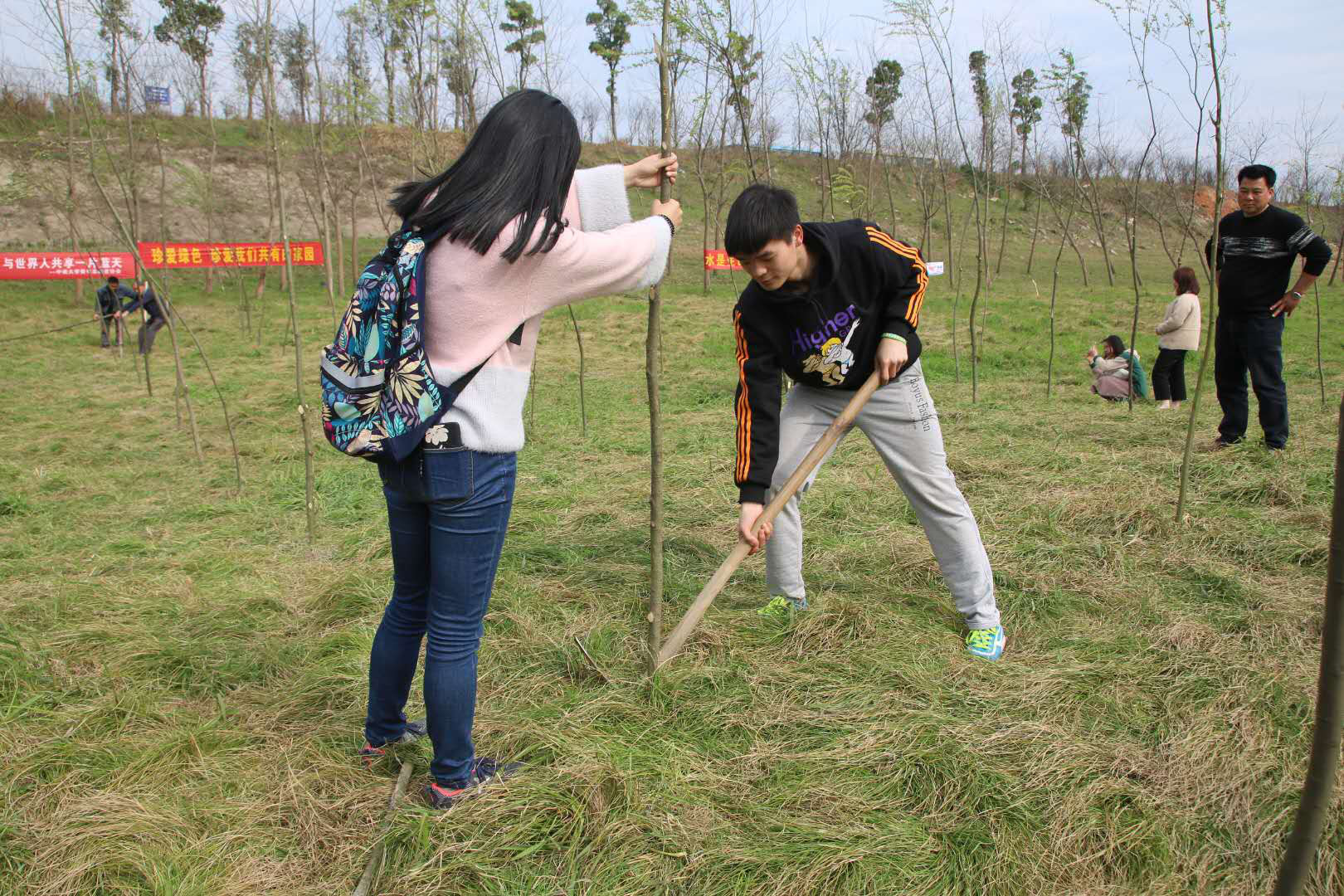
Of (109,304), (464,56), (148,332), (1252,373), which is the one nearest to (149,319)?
(148,332)

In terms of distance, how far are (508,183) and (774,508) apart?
1219 mm

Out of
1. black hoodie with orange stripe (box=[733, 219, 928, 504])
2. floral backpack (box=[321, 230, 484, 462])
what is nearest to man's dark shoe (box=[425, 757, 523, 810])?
floral backpack (box=[321, 230, 484, 462])

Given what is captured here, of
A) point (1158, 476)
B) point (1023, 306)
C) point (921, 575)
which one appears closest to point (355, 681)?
point (921, 575)

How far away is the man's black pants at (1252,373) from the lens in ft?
14.4

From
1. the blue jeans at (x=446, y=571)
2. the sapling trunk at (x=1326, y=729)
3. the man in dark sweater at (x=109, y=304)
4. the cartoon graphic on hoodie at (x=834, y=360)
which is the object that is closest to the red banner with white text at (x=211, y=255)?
the man in dark sweater at (x=109, y=304)

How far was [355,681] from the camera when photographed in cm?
240

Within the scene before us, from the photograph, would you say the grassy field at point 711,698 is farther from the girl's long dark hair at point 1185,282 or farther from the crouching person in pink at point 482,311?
the girl's long dark hair at point 1185,282

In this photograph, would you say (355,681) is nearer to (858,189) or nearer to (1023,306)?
(858,189)

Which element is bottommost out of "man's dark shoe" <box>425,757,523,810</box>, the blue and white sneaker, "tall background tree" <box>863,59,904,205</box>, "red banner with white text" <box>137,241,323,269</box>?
"man's dark shoe" <box>425,757,523,810</box>

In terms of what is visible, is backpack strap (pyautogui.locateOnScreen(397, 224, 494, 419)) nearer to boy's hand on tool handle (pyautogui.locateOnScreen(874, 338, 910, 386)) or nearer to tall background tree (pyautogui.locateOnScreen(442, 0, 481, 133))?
boy's hand on tool handle (pyautogui.locateOnScreen(874, 338, 910, 386))

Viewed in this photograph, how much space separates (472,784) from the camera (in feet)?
6.15

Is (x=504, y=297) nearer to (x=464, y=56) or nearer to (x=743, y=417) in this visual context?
(x=743, y=417)

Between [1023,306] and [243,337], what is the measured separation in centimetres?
1136

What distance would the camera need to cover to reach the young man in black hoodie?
2.44 m
